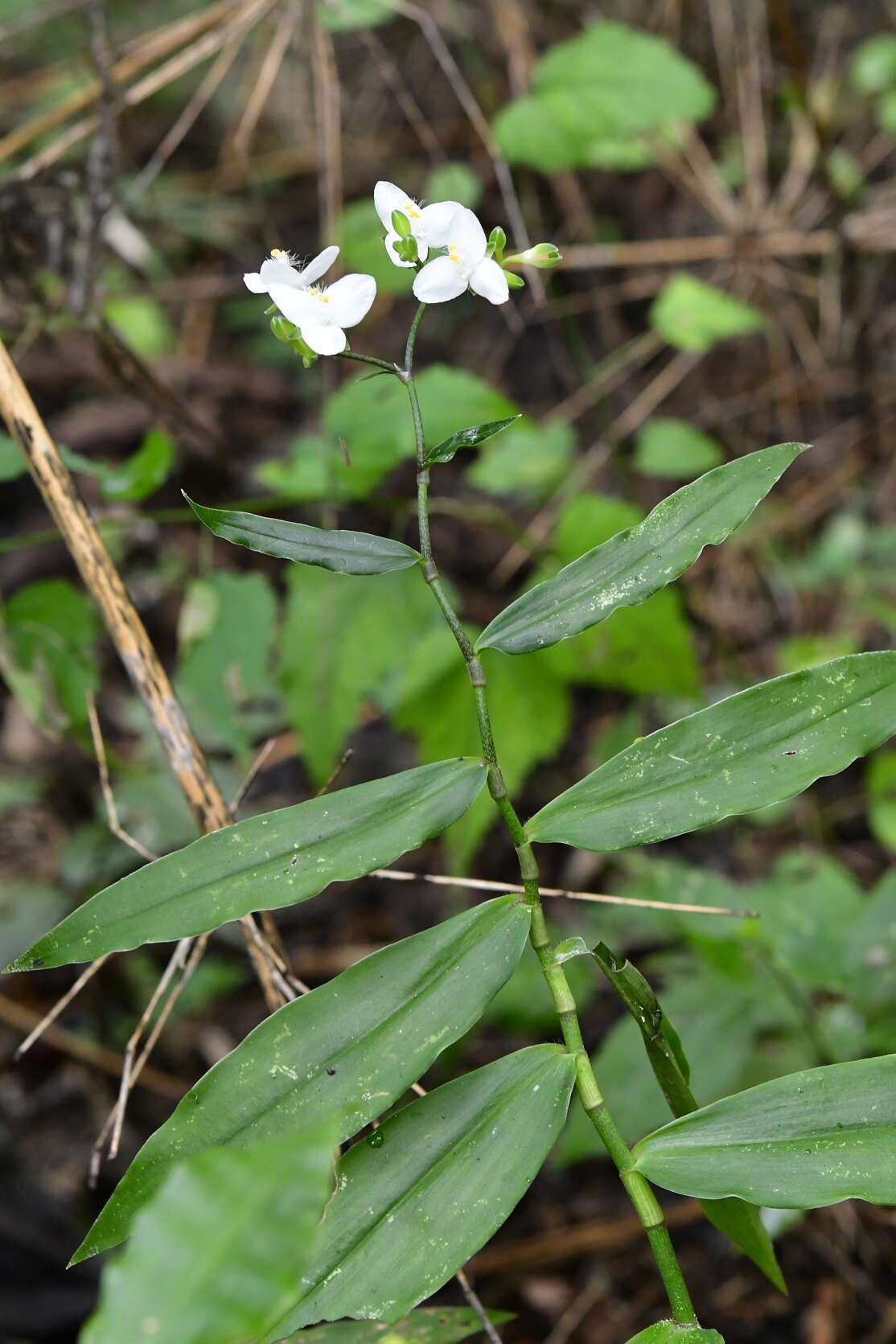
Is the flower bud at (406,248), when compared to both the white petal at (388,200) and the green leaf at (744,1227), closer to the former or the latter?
the white petal at (388,200)

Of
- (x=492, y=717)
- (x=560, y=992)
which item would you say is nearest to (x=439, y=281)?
(x=560, y=992)

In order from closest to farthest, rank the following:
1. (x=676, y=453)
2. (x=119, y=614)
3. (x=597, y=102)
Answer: (x=119, y=614) → (x=597, y=102) → (x=676, y=453)

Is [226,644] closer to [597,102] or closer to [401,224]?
[401,224]

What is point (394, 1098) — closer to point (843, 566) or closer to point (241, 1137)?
point (241, 1137)

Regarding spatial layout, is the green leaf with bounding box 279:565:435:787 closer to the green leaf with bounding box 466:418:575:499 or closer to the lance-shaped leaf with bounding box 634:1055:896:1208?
the green leaf with bounding box 466:418:575:499

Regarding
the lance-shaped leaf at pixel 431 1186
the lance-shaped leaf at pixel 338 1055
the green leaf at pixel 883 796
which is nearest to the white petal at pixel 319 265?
the lance-shaped leaf at pixel 338 1055

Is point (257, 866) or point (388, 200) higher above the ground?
point (388, 200)
